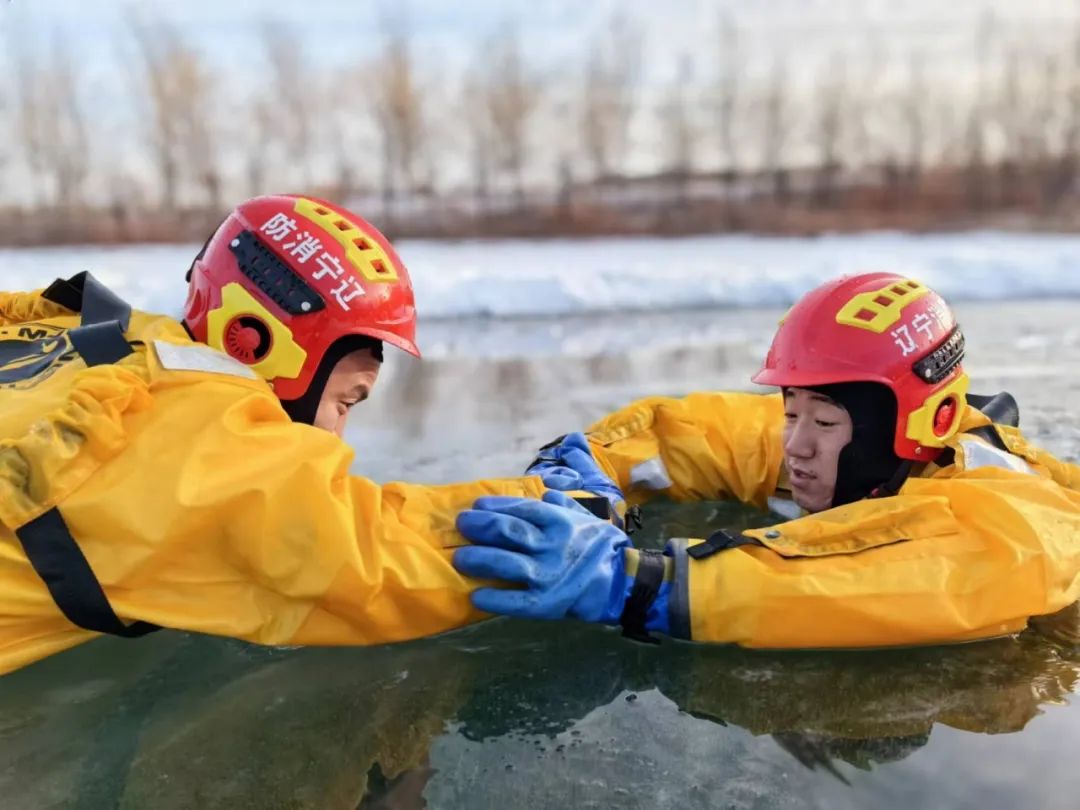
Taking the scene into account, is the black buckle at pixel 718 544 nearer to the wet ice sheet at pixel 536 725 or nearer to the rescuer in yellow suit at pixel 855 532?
the rescuer in yellow suit at pixel 855 532

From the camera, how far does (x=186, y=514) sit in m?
1.99

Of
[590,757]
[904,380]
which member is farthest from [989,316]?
[590,757]

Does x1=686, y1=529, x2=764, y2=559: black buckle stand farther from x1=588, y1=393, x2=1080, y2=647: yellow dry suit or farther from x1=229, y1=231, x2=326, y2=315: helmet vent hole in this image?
x1=229, y1=231, x2=326, y2=315: helmet vent hole

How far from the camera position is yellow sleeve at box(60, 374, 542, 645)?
6.56ft

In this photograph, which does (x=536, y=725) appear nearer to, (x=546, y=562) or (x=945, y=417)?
(x=546, y=562)

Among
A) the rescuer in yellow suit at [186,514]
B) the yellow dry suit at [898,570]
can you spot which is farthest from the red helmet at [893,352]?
the rescuer in yellow suit at [186,514]

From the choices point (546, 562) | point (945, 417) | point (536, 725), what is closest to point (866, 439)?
point (945, 417)

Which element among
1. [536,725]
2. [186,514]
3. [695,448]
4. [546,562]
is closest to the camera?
[186,514]

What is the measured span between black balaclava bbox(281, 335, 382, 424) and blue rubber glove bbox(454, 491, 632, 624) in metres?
0.58

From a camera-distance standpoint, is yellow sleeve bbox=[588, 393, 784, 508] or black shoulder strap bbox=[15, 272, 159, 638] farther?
yellow sleeve bbox=[588, 393, 784, 508]

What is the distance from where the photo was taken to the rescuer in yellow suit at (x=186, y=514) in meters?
1.99

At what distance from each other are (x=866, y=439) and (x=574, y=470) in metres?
0.88

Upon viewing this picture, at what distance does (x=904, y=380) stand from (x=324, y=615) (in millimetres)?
1739

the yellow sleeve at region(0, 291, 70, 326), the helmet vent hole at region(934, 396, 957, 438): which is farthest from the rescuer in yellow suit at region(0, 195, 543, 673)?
the helmet vent hole at region(934, 396, 957, 438)
